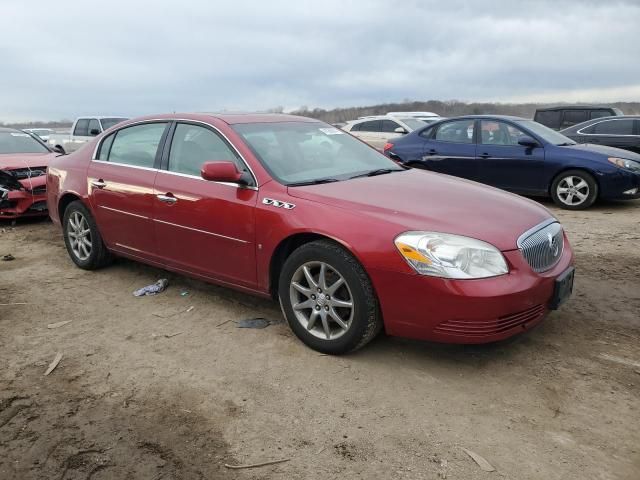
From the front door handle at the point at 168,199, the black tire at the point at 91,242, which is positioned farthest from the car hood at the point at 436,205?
the black tire at the point at 91,242

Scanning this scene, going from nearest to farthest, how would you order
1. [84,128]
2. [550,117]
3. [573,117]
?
1. [573,117]
2. [550,117]
3. [84,128]

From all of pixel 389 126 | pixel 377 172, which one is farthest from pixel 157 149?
pixel 389 126

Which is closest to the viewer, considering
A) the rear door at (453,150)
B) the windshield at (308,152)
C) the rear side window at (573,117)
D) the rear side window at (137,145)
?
the windshield at (308,152)

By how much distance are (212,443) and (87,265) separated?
3.41m

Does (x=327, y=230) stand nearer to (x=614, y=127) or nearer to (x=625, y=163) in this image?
(x=625, y=163)

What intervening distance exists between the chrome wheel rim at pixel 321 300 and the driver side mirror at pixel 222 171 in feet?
2.65

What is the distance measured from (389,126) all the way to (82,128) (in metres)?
10.1

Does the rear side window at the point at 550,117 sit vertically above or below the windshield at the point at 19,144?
above

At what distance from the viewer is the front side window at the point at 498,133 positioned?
894 centimetres

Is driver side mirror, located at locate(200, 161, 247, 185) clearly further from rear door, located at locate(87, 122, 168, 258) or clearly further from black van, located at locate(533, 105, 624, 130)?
black van, located at locate(533, 105, 624, 130)

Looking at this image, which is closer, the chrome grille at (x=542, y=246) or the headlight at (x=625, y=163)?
the chrome grille at (x=542, y=246)

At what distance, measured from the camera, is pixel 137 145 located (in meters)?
4.98

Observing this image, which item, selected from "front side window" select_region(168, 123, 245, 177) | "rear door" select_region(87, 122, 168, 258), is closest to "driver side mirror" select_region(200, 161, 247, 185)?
"front side window" select_region(168, 123, 245, 177)

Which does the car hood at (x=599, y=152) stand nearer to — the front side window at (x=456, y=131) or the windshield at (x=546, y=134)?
the windshield at (x=546, y=134)
